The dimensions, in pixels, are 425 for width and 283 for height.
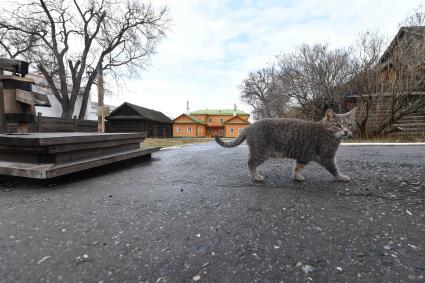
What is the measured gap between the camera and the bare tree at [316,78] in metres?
14.4

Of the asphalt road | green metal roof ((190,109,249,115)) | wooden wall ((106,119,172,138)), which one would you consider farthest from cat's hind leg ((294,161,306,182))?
green metal roof ((190,109,249,115))

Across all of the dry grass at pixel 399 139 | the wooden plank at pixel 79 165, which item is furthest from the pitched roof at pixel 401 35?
the wooden plank at pixel 79 165

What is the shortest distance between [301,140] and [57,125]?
1994 centimetres

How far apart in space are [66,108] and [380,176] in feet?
81.4

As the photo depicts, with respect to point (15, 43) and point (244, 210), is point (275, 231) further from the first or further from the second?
point (15, 43)

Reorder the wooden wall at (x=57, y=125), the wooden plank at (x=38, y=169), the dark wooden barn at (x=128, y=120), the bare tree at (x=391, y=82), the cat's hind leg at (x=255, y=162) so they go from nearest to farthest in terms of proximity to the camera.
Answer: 1. the wooden plank at (x=38, y=169)
2. the cat's hind leg at (x=255, y=162)
3. the bare tree at (x=391, y=82)
4. the wooden wall at (x=57, y=125)
5. the dark wooden barn at (x=128, y=120)

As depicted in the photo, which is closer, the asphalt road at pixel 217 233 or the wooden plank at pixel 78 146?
the asphalt road at pixel 217 233

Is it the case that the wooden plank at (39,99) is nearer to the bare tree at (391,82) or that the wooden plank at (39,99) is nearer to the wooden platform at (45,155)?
the wooden platform at (45,155)

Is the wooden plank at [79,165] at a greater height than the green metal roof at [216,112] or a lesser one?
lesser

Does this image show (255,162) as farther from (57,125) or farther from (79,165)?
(57,125)

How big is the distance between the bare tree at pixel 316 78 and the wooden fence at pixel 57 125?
1864 cm

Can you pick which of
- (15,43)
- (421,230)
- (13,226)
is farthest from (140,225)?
(15,43)

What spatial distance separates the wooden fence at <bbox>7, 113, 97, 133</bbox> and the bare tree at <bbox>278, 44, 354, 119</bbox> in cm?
1864

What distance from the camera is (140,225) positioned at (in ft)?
6.17
